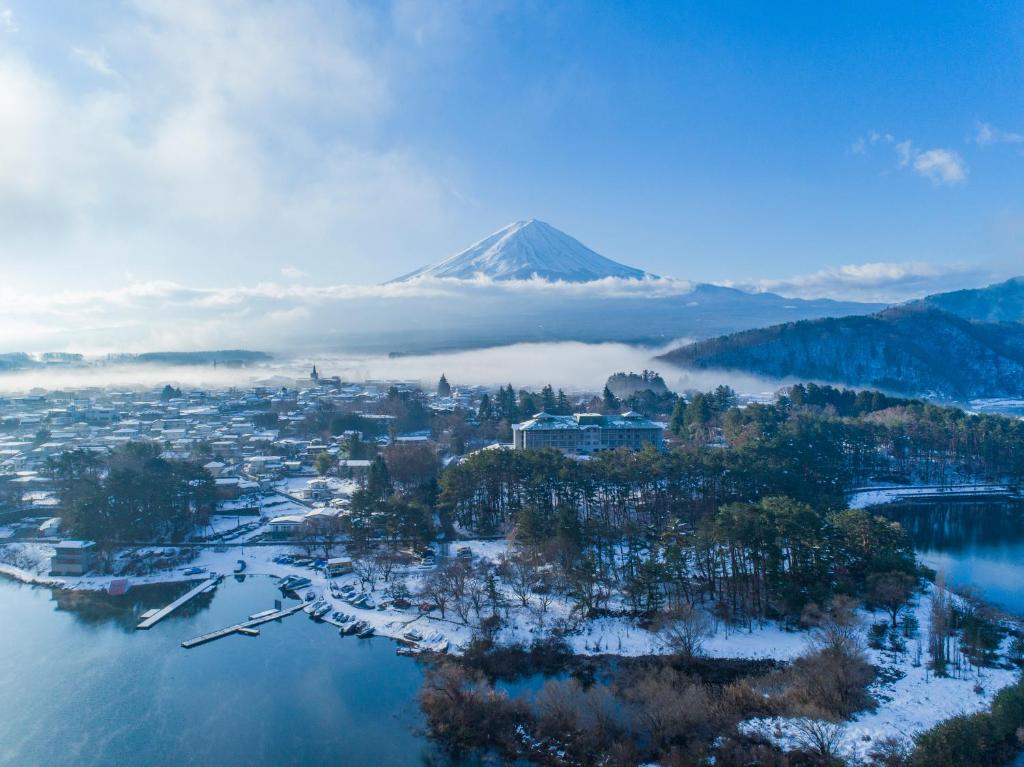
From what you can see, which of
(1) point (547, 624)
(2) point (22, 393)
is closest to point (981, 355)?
(1) point (547, 624)

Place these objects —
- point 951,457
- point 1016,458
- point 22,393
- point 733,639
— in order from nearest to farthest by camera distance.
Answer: point 733,639
point 1016,458
point 951,457
point 22,393

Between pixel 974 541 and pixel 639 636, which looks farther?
pixel 974 541

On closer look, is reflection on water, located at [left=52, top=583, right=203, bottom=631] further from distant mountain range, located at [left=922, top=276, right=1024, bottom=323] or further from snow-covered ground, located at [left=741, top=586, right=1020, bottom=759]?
distant mountain range, located at [left=922, top=276, right=1024, bottom=323]

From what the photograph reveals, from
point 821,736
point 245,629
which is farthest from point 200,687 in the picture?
point 821,736

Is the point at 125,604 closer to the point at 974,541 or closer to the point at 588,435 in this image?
the point at 588,435

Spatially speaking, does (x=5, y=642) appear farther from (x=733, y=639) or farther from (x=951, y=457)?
(x=951, y=457)
